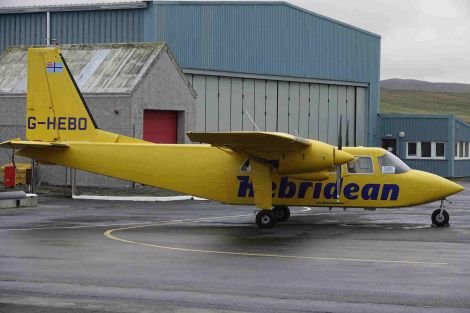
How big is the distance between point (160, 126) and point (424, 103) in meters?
124

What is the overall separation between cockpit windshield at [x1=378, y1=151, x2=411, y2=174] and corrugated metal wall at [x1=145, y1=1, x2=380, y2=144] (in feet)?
77.8

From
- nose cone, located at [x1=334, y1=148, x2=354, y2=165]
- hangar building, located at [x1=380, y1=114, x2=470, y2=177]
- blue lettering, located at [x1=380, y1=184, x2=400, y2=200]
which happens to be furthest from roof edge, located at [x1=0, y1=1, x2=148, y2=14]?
hangar building, located at [x1=380, y1=114, x2=470, y2=177]

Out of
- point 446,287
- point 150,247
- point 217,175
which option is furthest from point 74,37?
point 446,287

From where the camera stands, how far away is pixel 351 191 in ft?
91.9

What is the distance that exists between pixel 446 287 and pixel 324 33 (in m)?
48.2

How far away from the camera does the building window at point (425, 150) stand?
2596 inches

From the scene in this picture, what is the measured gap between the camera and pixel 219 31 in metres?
53.8

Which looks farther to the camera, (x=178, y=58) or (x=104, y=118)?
(x=178, y=58)

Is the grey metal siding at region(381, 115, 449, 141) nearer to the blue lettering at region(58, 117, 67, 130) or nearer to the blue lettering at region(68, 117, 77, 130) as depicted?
the blue lettering at region(68, 117, 77, 130)

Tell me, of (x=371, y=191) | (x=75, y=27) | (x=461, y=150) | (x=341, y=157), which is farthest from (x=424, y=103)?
(x=341, y=157)

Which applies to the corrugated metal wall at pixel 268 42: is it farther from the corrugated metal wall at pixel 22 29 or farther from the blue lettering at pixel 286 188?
the blue lettering at pixel 286 188

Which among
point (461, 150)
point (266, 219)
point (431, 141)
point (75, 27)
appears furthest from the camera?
point (461, 150)

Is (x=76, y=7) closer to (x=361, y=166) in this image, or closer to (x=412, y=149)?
(x=361, y=166)

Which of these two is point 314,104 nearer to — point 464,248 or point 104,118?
point 104,118
